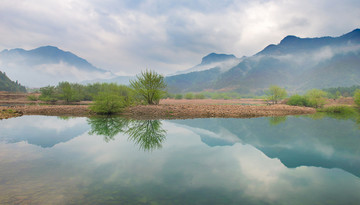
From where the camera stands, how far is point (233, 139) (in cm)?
1278

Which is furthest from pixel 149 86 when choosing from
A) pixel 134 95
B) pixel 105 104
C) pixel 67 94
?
pixel 67 94

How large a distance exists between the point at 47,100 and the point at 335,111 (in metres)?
67.4

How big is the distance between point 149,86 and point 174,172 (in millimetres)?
24018

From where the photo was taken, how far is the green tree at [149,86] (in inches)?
1146

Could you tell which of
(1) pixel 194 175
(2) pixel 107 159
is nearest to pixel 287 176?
(1) pixel 194 175

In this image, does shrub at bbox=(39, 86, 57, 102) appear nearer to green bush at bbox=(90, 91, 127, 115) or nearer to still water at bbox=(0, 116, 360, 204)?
green bush at bbox=(90, 91, 127, 115)

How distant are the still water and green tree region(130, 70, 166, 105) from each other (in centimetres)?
1827

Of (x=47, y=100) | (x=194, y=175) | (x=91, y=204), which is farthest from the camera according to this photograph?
(x=47, y=100)

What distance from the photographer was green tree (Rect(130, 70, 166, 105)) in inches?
1146

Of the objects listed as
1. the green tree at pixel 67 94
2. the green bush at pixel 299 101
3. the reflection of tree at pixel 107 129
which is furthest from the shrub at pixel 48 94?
the green bush at pixel 299 101

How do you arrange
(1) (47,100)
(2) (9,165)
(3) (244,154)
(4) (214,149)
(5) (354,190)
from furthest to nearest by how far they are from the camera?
(1) (47,100), (4) (214,149), (3) (244,154), (2) (9,165), (5) (354,190)

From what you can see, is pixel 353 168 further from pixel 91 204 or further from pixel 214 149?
pixel 91 204

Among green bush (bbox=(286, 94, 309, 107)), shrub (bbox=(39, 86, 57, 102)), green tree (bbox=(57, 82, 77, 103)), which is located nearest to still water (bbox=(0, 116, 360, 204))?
green bush (bbox=(286, 94, 309, 107))

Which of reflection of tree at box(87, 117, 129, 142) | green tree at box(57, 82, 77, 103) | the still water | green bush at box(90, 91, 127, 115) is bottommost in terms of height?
the still water
